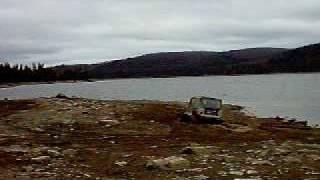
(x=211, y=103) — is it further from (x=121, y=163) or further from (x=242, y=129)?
(x=121, y=163)

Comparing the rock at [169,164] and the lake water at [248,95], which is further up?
the rock at [169,164]

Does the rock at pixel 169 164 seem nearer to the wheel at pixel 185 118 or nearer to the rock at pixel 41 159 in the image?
the rock at pixel 41 159

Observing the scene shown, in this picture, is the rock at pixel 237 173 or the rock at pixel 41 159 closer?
the rock at pixel 237 173

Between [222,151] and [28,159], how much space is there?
19.0 feet

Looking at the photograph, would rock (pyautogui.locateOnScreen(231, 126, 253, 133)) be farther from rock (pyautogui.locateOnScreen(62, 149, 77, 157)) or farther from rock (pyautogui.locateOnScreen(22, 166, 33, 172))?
rock (pyautogui.locateOnScreen(22, 166, 33, 172))

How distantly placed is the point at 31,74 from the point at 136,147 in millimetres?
156785

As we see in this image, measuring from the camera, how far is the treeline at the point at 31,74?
527ft

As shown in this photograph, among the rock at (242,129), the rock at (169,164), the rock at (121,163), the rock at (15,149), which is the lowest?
the rock at (242,129)

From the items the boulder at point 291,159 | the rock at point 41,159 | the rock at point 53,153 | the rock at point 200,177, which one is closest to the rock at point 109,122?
the rock at point 53,153

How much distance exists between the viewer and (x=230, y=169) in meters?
15.6

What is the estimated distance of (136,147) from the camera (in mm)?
20812

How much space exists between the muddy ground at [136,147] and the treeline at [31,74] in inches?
5105

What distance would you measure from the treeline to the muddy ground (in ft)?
425

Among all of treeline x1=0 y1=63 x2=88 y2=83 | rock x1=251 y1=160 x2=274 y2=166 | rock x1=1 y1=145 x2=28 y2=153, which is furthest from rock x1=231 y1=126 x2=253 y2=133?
treeline x1=0 y1=63 x2=88 y2=83
